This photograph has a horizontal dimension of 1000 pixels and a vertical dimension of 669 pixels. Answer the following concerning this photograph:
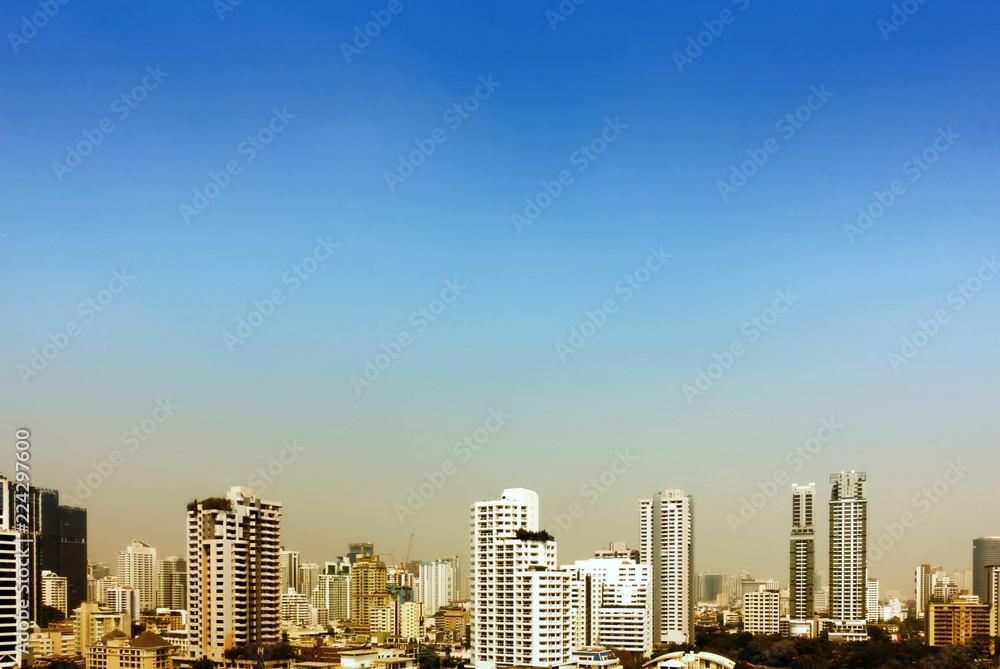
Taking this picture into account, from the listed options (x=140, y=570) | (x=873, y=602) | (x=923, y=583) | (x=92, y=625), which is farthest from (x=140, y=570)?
(x=923, y=583)

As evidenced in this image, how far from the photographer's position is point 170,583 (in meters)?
32.2

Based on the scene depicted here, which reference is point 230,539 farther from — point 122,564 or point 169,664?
point 122,564

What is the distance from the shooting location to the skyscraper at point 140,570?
31.0 m

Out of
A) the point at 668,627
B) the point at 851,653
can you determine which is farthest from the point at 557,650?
the point at 668,627

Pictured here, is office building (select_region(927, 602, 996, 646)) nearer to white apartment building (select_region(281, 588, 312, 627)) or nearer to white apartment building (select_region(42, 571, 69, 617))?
white apartment building (select_region(281, 588, 312, 627))

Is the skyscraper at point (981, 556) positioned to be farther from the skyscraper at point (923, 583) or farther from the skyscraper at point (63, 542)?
the skyscraper at point (63, 542)

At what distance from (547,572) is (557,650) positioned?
3.53ft

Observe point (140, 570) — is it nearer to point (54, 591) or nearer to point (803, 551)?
point (54, 591)

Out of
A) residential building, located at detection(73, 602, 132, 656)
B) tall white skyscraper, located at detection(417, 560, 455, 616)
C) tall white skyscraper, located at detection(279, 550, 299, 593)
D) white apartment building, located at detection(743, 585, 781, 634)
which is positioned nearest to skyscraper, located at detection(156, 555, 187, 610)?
tall white skyscraper, located at detection(279, 550, 299, 593)

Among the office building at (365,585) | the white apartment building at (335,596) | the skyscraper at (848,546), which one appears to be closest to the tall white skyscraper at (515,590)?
the skyscraper at (848,546)

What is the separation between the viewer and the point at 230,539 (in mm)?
15125

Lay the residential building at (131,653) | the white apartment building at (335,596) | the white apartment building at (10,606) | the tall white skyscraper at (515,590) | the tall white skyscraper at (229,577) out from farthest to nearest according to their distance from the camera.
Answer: the white apartment building at (335,596) < the tall white skyscraper at (229,577) < the residential building at (131,653) < the tall white skyscraper at (515,590) < the white apartment building at (10,606)

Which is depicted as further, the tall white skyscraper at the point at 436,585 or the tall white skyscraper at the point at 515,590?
the tall white skyscraper at the point at 436,585

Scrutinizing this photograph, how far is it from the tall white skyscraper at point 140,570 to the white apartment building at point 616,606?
16702 millimetres
